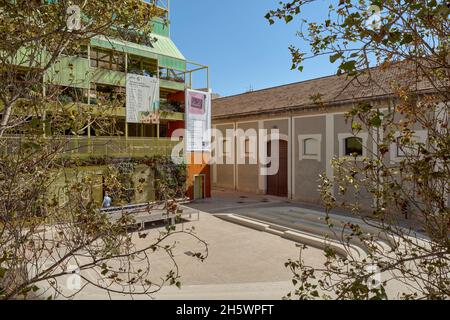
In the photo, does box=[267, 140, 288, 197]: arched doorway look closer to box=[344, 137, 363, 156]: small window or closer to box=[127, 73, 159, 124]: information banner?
box=[344, 137, 363, 156]: small window

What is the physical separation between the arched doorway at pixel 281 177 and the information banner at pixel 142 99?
8712 millimetres

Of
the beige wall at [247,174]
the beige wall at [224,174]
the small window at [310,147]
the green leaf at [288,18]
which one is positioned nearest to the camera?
the green leaf at [288,18]

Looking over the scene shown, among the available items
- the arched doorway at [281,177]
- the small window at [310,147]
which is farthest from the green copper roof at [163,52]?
the small window at [310,147]

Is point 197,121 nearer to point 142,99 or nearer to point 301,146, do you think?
point 142,99

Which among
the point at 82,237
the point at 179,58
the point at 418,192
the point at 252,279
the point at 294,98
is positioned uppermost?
the point at 179,58

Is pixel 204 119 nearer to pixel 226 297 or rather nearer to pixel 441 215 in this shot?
pixel 226 297

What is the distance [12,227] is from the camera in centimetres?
323

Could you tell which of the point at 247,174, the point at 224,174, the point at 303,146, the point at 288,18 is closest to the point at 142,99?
the point at 247,174

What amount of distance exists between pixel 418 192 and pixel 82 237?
3.50m

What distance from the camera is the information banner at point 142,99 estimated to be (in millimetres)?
18938

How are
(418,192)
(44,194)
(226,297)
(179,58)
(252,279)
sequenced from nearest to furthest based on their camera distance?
1. (418,192)
2. (44,194)
3. (226,297)
4. (252,279)
5. (179,58)

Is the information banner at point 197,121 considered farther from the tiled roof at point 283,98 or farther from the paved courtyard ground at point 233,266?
the paved courtyard ground at point 233,266

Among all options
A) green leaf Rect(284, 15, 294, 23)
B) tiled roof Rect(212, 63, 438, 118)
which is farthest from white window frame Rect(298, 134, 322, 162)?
green leaf Rect(284, 15, 294, 23)
